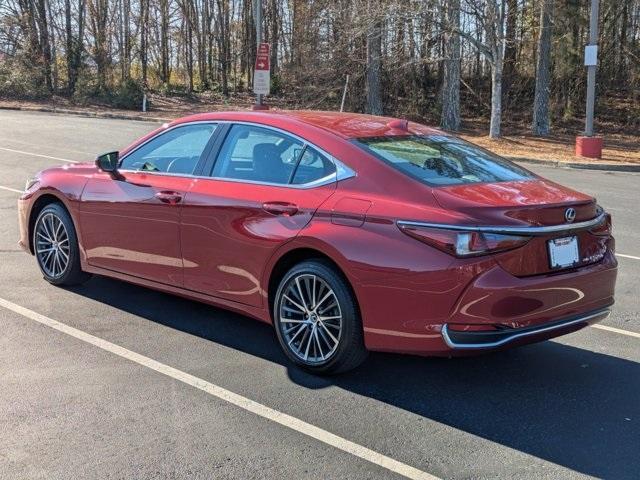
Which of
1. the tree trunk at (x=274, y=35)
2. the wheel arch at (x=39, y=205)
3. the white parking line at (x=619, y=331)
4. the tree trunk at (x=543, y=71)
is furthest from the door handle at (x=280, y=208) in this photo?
the tree trunk at (x=274, y=35)

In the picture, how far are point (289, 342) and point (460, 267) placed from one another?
1.32 meters

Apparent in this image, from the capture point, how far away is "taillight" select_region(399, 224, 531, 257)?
3.91 meters

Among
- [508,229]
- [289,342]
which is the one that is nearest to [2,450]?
[289,342]

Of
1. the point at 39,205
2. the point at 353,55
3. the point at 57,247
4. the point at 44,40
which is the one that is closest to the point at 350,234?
the point at 57,247

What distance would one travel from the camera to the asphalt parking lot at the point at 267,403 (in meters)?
3.49

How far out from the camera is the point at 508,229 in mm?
3951

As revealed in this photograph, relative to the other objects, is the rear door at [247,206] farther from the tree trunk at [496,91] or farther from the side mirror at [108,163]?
the tree trunk at [496,91]

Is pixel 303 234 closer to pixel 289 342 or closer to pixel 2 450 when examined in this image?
pixel 289 342

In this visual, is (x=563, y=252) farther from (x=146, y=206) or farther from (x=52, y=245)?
(x=52, y=245)

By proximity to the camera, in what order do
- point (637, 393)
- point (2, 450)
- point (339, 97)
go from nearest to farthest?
point (2, 450), point (637, 393), point (339, 97)

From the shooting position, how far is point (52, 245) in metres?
6.31

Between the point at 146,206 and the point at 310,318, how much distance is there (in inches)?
65.1

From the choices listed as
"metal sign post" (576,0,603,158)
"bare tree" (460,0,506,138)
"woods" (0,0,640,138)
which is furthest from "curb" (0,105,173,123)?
"metal sign post" (576,0,603,158)

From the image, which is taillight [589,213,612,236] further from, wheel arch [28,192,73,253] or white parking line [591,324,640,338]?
wheel arch [28,192,73,253]
